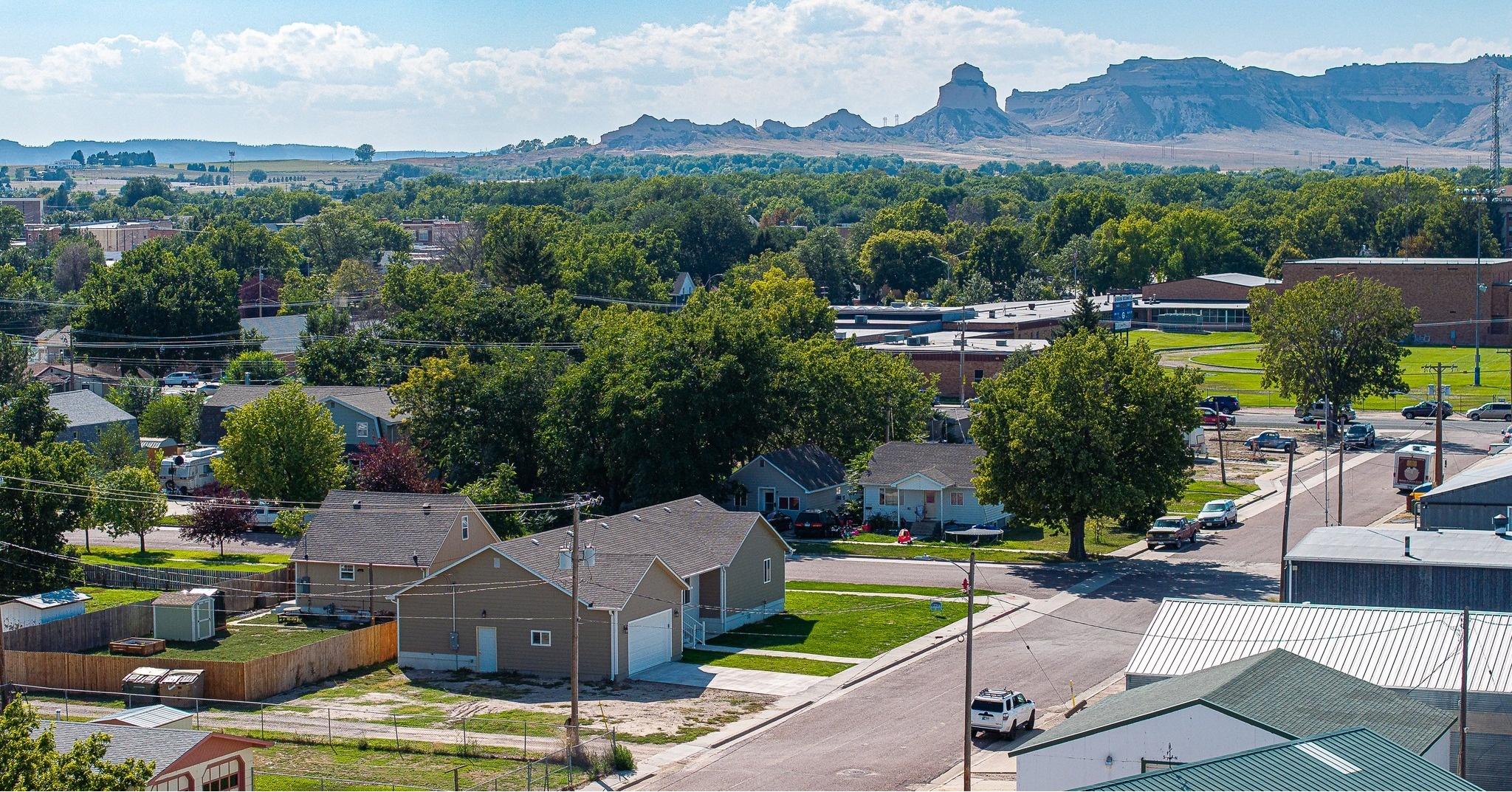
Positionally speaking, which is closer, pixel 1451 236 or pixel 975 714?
pixel 975 714

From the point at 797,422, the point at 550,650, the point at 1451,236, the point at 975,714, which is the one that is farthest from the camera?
the point at 1451,236

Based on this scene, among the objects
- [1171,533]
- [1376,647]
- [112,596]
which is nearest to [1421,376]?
[1171,533]

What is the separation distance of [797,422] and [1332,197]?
138m

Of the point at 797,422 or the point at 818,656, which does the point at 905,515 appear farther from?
the point at 818,656

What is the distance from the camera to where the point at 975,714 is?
130 feet

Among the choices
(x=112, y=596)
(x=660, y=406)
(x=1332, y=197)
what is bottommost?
(x=112, y=596)

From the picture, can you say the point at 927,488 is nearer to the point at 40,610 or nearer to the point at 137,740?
the point at 40,610

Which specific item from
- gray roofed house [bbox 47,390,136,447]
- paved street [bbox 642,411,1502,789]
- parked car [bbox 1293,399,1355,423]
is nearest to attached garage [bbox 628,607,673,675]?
paved street [bbox 642,411,1502,789]

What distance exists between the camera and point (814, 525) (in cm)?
6881

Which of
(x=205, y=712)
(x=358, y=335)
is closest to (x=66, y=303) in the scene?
(x=358, y=335)

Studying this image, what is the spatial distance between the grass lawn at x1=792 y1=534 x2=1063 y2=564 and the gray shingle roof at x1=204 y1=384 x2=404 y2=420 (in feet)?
84.6

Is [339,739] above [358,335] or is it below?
below

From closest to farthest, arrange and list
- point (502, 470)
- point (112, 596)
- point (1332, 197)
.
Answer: point (112, 596), point (502, 470), point (1332, 197)

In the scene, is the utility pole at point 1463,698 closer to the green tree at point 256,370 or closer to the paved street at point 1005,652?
the paved street at point 1005,652
